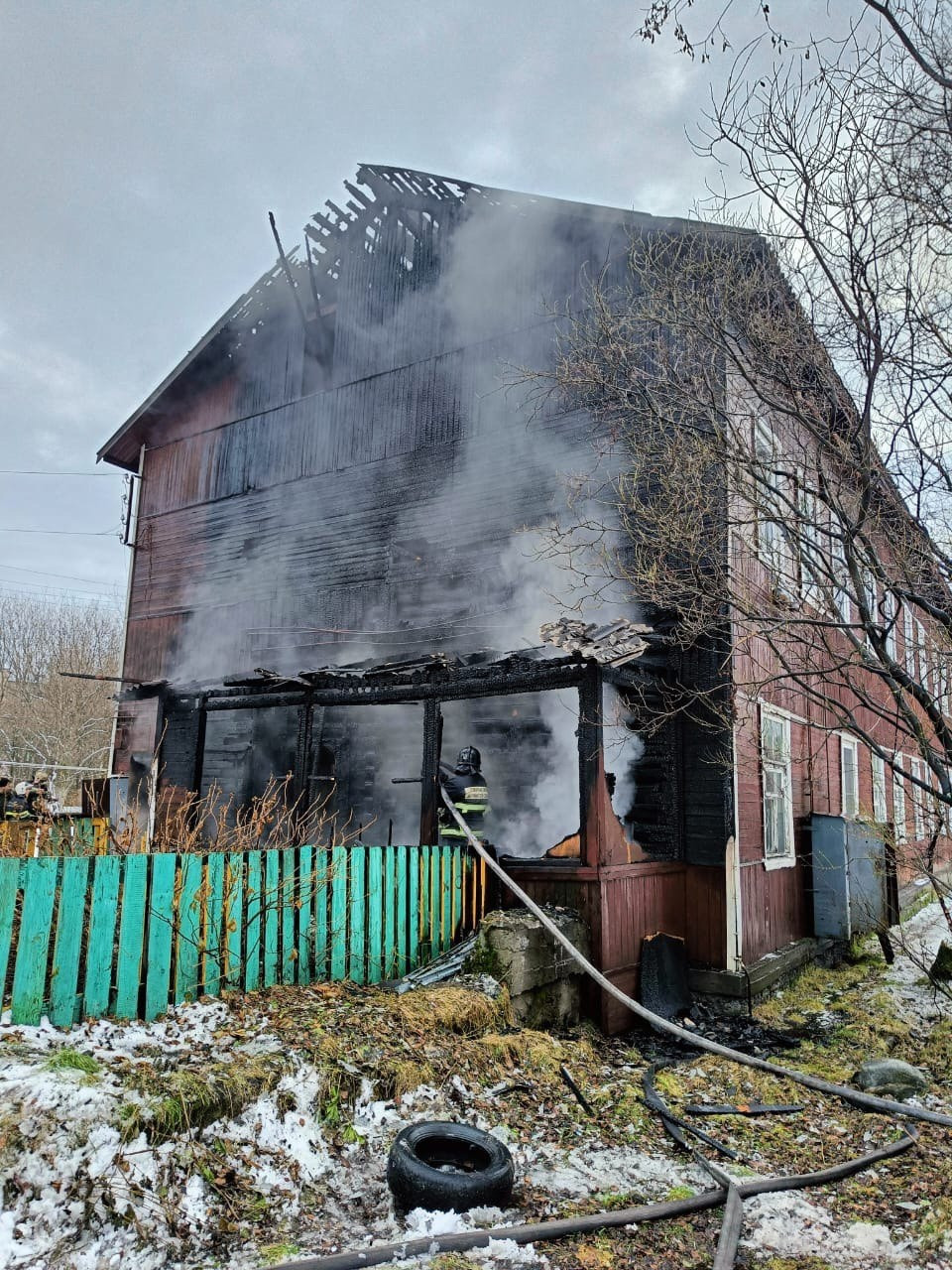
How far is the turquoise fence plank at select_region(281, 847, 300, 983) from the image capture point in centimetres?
655

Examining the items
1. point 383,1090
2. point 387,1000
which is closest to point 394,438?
point 387,1000

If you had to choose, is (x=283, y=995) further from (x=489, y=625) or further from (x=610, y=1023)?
(x=489, y=625)

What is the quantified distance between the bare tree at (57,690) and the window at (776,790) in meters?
20.4

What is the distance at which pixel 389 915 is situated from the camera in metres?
7.53

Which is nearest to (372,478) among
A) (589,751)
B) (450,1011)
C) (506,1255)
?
(589,751)

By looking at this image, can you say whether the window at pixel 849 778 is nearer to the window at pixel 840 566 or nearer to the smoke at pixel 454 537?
the window at pixel 840 566

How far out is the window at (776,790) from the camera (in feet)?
36.7

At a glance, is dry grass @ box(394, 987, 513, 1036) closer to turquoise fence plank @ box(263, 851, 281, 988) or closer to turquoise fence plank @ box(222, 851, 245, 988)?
turquoise fence plank @ box(263, 851, 281, 988)

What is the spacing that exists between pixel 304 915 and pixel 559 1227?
3.36 meters

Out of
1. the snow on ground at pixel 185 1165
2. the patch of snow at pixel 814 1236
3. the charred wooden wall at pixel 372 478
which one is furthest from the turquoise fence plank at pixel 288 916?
the charred wooden wall at pixel 372 478

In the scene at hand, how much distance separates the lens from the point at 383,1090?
514 centimetres

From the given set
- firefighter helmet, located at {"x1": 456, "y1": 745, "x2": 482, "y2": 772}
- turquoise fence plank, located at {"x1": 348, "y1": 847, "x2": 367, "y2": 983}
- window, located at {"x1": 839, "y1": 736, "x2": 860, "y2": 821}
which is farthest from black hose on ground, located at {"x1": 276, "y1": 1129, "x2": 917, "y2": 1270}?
window, located at {"x1": 839, "y1": 736, "x2": 860, "y2": 821}

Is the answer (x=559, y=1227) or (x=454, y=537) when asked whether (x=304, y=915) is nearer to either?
(x=559, y=1227)

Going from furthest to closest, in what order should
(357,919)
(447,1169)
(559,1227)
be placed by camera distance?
(357,919) → (447,1169) → (559,1227)
